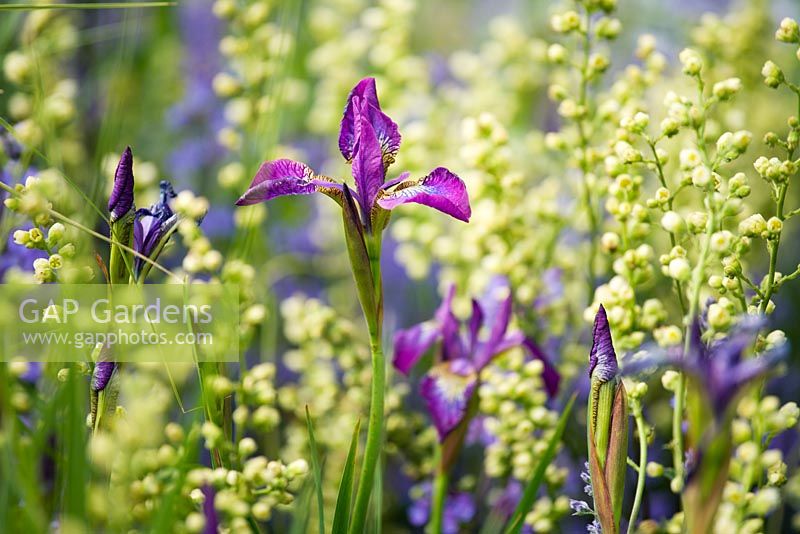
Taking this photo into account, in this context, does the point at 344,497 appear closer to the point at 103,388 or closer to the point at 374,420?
the point at 374,420

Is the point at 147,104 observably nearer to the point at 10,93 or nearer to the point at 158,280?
the point at 10,93

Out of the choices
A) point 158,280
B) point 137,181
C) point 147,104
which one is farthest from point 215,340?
point 147,104

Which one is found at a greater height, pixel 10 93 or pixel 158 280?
pixel 10 93

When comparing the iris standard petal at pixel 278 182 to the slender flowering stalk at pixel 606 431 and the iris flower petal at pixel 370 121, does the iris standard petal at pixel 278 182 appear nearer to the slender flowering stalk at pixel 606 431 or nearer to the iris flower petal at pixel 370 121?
the iris flower petal at pixel 370 121

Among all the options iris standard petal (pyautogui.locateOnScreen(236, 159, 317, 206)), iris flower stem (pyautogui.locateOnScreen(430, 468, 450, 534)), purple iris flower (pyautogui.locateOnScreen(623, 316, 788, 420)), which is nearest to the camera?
purple iris flower (pyautogui.locateOnScreen(623, 316, 788, 420))

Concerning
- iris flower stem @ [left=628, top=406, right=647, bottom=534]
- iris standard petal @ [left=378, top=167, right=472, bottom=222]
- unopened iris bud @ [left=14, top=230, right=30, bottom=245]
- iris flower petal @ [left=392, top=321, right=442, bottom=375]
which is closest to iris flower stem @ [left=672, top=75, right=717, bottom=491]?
iris flower stem @ [left=628, top=406, right=647, bottom=534]

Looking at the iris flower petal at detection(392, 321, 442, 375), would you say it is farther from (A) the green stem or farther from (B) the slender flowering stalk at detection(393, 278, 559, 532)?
(A) the green stem

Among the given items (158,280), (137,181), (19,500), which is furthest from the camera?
(158,280)
